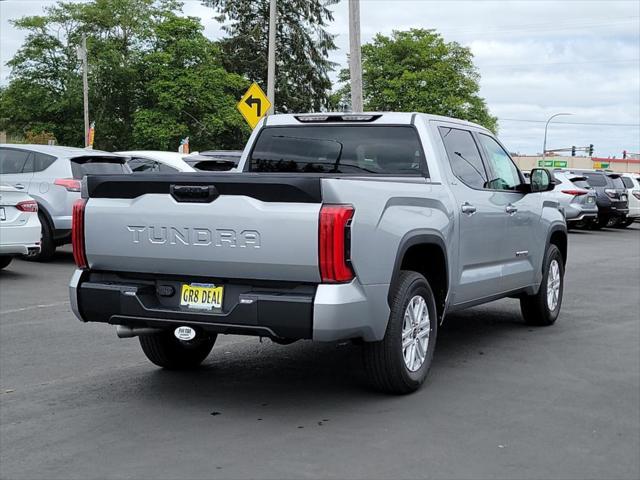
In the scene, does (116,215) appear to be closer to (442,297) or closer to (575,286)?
(442,297)

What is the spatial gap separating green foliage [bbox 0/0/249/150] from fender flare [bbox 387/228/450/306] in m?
55.4

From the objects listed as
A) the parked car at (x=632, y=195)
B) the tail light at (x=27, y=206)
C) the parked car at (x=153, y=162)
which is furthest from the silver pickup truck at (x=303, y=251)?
the parked car at (x=632, y=195)

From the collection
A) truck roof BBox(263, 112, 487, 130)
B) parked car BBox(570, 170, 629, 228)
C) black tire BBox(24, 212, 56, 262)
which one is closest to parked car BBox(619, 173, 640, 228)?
parked car BBox(570, 170, 629, 228)

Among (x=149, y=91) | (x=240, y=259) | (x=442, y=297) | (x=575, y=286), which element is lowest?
(x=575, y=286)

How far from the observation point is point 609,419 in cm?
564

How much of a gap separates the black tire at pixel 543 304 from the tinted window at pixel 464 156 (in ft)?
5.38

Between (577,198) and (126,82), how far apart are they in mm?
47696

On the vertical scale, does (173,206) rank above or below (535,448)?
above

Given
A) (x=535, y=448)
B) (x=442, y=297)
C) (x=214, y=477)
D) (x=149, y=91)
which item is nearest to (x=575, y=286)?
(x=442, y=297)

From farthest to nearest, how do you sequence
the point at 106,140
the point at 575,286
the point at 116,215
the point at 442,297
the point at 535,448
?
the point at 106,140 < the point at 575,286 < the point at 442,297 < the point at 116,215 < the point at 535,448

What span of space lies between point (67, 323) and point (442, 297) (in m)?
4.05

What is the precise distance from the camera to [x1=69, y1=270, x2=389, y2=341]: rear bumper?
5.19 metres

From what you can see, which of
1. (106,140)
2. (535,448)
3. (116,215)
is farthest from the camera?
(106,140)

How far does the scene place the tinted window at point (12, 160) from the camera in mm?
14750
